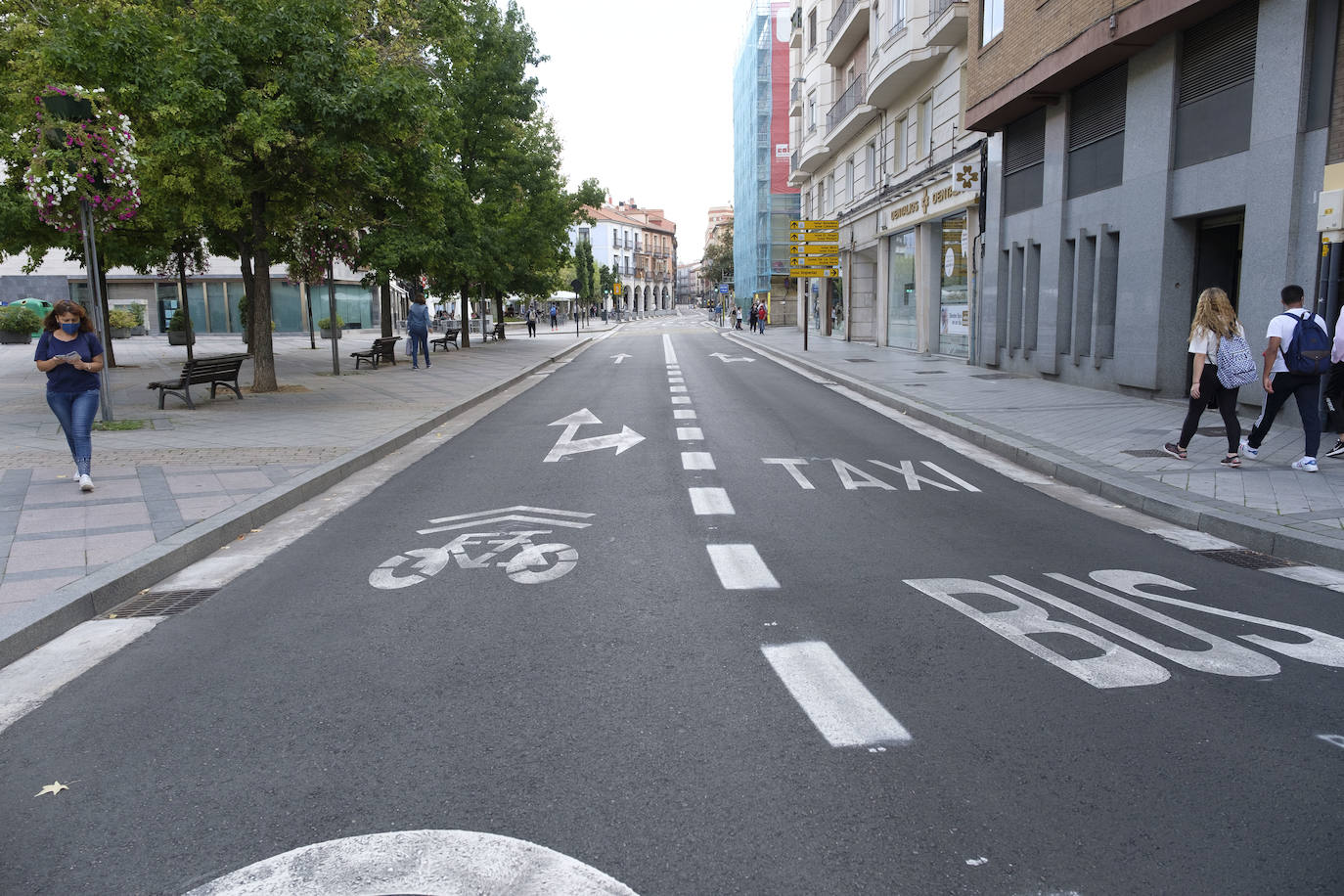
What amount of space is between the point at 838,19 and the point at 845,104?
296 centimetres

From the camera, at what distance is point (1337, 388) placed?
9492mm

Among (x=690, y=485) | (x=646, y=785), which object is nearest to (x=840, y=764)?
(x=646, y=785)

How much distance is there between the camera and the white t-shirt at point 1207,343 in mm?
8938

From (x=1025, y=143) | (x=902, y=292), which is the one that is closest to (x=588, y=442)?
(x=1025, y=143)

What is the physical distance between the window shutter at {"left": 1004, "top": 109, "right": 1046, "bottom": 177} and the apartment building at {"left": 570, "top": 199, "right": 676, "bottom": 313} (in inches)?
3737

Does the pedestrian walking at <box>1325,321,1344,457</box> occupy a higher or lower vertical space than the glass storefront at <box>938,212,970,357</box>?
lower

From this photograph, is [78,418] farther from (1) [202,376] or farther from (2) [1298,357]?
(2) [1298,357]

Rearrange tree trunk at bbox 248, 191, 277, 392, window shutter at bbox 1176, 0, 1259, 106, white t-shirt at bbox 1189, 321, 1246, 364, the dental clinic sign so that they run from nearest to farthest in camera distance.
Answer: white t-shirt at bbox 1189, 321, 1246, 364
window shutter at bbox 1176, 0, 1259, 106
tree trunk at bbox 248, 191, 277, 392
the dental clinic sign

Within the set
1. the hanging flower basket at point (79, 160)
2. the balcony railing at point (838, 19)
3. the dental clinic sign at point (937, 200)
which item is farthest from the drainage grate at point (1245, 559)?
the balcony railing at point (838, 19)

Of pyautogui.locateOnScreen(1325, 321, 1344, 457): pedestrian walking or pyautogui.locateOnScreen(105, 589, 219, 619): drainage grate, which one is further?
pyautogui.locateOnScreen(1325, 321, 1344, 457): pedestrian walking

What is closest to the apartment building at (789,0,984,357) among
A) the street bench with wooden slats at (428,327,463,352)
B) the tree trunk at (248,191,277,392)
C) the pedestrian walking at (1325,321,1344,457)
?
the street bench with wooden slats at (428,327,463,352)

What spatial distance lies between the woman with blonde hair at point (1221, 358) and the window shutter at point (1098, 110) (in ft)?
26.0

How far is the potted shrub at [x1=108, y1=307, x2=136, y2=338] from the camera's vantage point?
136ft

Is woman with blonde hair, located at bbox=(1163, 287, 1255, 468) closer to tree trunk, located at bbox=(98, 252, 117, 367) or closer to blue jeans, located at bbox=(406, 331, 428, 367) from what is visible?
tree trunk, located at bbox=(98, 252, 117, 367)
